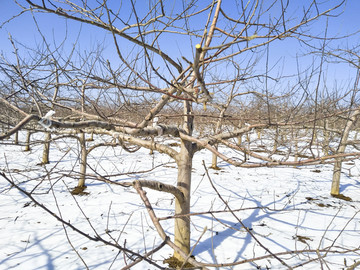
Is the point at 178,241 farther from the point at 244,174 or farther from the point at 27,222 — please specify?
the point at 244,174

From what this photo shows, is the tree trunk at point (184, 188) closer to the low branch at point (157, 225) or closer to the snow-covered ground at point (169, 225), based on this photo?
the snow-covered ground at point (169, 225)

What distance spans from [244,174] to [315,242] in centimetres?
411

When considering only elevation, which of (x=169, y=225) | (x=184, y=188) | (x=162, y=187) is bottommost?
(x=169, y=225)

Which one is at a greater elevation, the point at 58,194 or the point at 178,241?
the point at 178,241

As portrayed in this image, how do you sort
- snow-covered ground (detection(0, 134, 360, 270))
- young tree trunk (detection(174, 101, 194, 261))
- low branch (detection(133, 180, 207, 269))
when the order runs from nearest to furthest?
1. low branch (detection(133, 180, 207, 269))
2. young tree trunk (detection(174, 101, 194, 261))
3. snow-covered ground (detection(0, 134, 360, 270))

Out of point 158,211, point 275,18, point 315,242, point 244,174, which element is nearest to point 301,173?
point 244,174

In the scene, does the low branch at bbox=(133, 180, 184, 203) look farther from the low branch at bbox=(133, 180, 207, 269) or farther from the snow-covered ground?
the low branch at bbox=(133, 180, 207, 269)

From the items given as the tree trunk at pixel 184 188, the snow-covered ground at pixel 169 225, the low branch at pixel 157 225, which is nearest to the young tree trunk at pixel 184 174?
the tree trunk at pixel 184 188

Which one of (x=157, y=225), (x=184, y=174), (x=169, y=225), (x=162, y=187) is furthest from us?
(x=169, y=225)

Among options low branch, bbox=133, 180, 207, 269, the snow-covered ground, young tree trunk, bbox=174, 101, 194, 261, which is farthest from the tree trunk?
low branch, bbox=133, 180, 207, 269

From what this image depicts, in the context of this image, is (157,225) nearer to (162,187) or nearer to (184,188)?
(162,187)

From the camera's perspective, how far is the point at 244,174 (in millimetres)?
7449

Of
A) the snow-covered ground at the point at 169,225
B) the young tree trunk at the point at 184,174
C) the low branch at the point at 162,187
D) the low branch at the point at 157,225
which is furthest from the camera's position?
the snow-covered ground at the point at 169,225

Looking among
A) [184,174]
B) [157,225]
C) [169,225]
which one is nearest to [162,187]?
[184,174]
